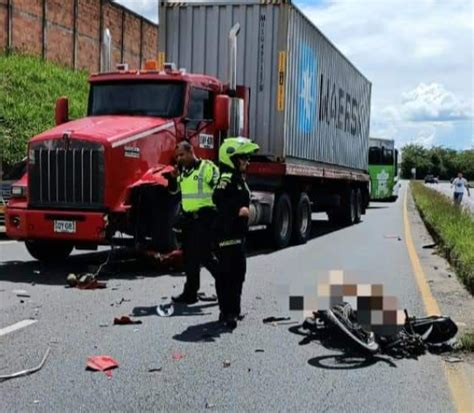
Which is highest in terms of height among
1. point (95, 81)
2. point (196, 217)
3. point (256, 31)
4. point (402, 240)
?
point (256, 31)

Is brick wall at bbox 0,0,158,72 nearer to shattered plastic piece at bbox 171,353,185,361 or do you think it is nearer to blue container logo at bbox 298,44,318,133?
blue container logo at bbox 298,44,318,133

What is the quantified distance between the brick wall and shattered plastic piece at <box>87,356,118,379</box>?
82.8ft

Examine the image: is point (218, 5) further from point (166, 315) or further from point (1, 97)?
point (1, 97)

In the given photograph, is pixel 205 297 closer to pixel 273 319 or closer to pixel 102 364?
pixel 273 319

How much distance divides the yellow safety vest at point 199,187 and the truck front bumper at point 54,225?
2.28 metres

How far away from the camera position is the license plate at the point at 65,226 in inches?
382

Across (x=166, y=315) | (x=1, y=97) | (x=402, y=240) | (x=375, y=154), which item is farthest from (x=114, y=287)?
(x=375, y=154)

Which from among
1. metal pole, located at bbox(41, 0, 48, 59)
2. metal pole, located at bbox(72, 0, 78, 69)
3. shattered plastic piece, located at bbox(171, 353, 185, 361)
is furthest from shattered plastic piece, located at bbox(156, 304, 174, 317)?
metal pole, located at bbox(72, 0, 78, 69)

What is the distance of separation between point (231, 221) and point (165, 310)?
1303mm

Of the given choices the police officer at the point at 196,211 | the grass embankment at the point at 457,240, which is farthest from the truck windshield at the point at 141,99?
the grass embankment at the point at 457,240

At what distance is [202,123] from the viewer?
11133mm

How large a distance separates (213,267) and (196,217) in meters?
0.54

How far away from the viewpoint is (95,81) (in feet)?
37.2

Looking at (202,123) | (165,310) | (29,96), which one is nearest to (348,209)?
(202,123)
